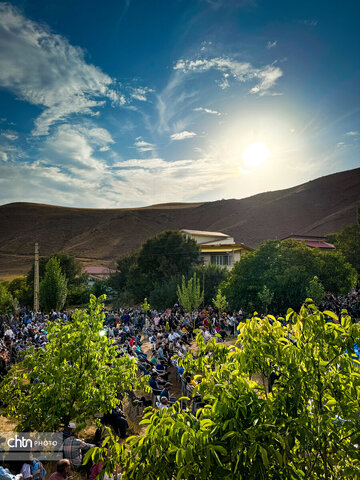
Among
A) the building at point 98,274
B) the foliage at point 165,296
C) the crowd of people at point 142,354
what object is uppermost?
the crowd of people at point 142,354

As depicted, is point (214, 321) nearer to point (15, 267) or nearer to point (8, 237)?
point (15, 267)

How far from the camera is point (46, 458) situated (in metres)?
6.98

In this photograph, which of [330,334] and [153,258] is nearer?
[330,334]

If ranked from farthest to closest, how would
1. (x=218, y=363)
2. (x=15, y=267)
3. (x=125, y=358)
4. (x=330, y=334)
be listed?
(x=15, y=267) < (x=125, y=358) < (x=218, y=363) < (x=330, y=334)

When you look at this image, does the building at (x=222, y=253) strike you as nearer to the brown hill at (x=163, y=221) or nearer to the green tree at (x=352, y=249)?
the green tree at (x=352, y=249)

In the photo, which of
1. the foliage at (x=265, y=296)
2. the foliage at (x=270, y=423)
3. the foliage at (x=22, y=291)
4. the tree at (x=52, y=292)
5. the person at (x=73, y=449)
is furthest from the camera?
the foliage at (x=22, y=291)

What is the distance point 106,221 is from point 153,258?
11513 centimetres

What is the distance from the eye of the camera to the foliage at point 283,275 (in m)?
25.5

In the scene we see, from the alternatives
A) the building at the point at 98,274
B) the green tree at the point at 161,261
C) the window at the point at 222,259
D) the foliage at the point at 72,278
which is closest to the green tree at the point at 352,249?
the window at the point at 222,259

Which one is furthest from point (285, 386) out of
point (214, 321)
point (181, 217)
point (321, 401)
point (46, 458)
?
point (181, 217)

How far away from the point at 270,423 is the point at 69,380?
4.83 metres

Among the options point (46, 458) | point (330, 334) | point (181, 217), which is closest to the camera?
point (330, 334)

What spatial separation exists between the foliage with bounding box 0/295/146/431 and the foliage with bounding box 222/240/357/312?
20035mm

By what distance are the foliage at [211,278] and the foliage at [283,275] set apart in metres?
10.3
